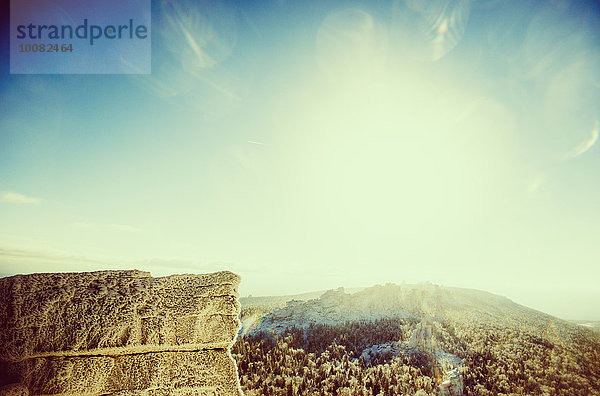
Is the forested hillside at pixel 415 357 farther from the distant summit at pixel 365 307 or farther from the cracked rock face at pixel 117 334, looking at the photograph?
the cracked rock face at pixel 117 334

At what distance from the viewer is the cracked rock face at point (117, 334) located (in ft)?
5.90

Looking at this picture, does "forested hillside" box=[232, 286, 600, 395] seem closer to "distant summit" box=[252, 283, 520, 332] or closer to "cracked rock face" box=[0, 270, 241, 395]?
"distant summit" box=[252, 283, 520, 332]

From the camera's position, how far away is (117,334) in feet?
6.37

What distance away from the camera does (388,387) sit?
14039 mm

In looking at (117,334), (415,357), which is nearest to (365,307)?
(415,357)

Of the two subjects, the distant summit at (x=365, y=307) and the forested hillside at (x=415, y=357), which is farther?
the distant summit at (x=365, y=307)

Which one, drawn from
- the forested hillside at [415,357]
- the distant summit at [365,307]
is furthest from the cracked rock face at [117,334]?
the distant summit at [365,307]

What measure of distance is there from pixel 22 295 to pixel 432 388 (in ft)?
60.2

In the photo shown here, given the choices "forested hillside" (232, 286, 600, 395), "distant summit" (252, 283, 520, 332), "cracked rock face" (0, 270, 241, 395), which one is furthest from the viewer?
"distant summit" (252, 283, 520, 332)

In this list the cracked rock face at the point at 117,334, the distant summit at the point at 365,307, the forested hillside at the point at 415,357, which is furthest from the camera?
the distant summit at the point at 365,307

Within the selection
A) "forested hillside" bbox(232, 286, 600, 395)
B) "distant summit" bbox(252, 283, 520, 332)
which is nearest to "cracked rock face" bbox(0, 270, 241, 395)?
"forested hillside" bbox(232, 286, 600, 395)

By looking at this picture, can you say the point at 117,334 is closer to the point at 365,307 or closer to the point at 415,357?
the point at 415,357

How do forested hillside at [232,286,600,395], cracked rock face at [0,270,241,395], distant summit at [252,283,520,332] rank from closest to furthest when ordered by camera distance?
cracked rock face at [0,270,241,395]
forested hillside at [232,286,600,395]
distant summit at [252,283,520,332]

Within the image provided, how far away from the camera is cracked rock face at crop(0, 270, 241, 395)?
180cm
